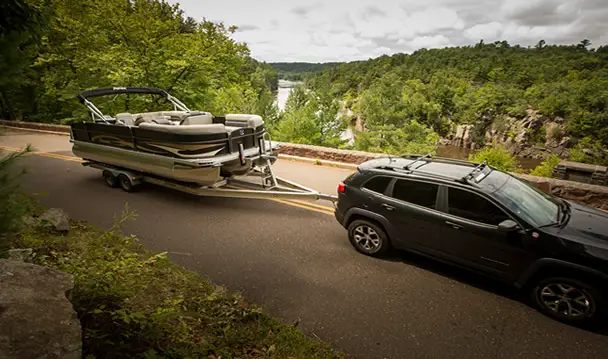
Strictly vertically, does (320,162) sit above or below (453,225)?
below

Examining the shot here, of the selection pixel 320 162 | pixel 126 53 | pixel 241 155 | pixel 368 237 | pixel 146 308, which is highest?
pixel 126 53

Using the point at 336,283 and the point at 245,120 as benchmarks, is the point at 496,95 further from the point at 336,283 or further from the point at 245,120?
the point at 336,283

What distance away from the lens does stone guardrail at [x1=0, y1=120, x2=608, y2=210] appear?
21.4 ft

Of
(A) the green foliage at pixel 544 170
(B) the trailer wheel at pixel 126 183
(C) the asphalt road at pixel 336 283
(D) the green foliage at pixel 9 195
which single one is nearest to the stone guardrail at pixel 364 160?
(C) the asphalt road at pixel 336 283

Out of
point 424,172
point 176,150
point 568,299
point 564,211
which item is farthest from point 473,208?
point 176,150

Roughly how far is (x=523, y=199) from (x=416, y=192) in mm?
1397

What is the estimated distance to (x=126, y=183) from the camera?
7664 mm

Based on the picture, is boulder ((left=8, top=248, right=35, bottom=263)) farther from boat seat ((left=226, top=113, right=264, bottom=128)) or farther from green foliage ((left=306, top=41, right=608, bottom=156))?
green foliage ((left=306, top=41, right=608, bottom=156))

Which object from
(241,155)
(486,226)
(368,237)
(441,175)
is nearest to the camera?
(486,226)

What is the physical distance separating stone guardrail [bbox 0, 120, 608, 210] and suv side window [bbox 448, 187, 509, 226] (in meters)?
4.23

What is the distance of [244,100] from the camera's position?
28.2 meters

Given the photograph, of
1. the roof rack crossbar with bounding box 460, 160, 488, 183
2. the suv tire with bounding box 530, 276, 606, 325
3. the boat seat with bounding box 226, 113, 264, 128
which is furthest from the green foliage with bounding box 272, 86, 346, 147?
the suv tire with bounding box 530, 276, 606, 325

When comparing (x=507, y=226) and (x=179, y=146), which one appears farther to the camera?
(x=179, y=146)

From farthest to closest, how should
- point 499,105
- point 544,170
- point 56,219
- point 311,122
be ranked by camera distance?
1. point 499,105
2. point 311,122
3. point 544,170
4. point 56,219
